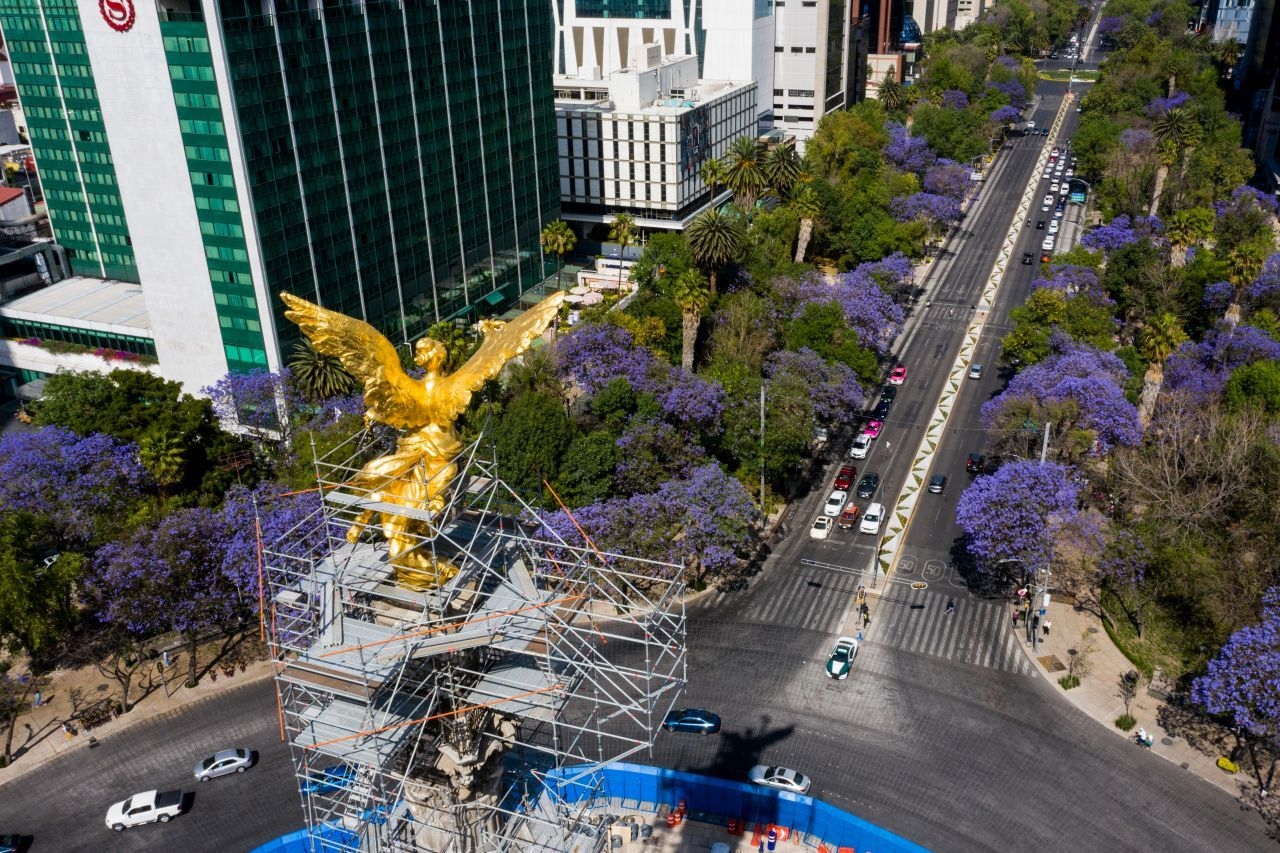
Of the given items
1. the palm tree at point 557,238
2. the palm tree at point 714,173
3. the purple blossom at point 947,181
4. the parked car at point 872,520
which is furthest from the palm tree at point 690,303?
the purple blossom at point 947,181

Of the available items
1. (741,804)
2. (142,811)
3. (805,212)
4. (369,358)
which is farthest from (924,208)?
(369,358)

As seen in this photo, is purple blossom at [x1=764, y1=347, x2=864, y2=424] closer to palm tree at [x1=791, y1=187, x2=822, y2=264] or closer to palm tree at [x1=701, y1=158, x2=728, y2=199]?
palm tree at [x1=791, y1=187, x2=822, y2=264]

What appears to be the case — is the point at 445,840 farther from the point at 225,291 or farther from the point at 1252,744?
the point at 225,291

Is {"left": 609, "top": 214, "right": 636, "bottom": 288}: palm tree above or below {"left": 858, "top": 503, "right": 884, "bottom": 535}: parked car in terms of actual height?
above

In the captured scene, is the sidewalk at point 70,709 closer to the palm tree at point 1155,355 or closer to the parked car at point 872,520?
the parked car at point 872,520

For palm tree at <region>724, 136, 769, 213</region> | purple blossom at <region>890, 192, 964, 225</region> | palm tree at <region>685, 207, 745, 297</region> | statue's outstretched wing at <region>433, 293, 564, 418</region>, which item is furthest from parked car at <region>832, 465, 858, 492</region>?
statue's outstretched wing at <region>433, 293, 564, 418</region>

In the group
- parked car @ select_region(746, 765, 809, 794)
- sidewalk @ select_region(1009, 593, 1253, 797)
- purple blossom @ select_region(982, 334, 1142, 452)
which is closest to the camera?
parked car @ select_region(746, 765, 809, 794)

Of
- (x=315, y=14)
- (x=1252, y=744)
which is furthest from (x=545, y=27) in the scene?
(x=1252, y=744)
